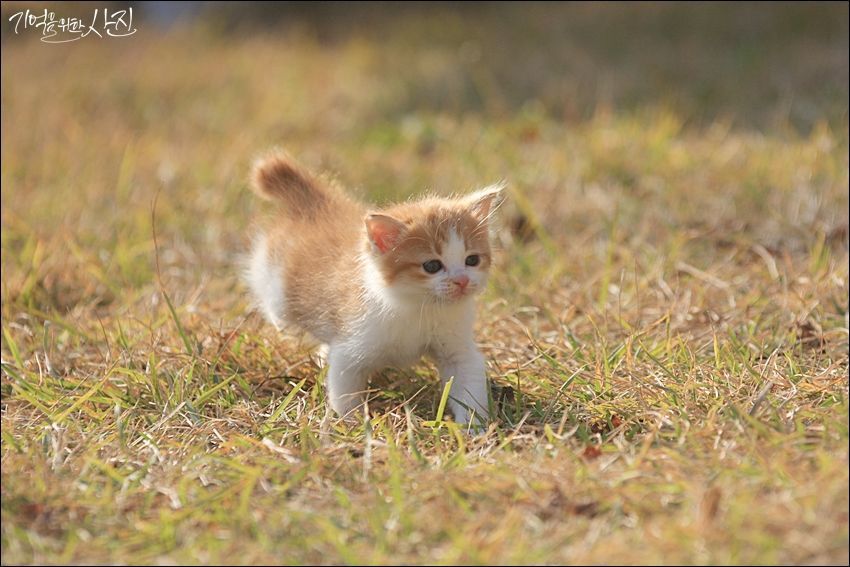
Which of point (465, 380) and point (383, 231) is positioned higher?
point (383, 231)

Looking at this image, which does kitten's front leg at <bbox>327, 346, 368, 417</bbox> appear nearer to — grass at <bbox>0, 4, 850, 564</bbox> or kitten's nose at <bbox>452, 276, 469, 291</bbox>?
grass at <bbox>0, 4, 850, 564</bbox>

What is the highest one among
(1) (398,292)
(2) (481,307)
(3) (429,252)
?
(3) (429,252)

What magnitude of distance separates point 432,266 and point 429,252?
5cm

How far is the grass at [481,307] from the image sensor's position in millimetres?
2412

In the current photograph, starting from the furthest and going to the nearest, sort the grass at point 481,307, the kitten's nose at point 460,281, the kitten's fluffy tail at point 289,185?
1. the kitten's fluffy tail at point 289,185
2. the kitten's nose at point 460,281
3. the grass at point 481,307

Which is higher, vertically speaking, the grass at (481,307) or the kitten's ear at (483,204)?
the kitten's ear at (483,204)

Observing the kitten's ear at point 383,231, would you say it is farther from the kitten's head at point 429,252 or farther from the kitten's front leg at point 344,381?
the kitten's front leg at point 344,381

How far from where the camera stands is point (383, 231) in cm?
311

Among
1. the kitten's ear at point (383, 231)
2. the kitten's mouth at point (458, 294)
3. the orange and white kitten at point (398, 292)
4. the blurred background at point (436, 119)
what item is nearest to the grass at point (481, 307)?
the blurred background at point (436, 119)

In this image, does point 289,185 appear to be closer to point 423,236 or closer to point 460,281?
point 423,236

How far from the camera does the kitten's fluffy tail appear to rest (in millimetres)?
3846

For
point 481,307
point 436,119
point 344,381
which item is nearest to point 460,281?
point 344,381

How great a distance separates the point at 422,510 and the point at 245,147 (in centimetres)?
385

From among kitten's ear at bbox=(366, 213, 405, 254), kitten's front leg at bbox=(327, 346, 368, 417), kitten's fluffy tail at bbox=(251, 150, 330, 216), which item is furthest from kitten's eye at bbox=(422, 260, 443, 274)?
kitten's fluffy tail at bbox=(251, 150, 330, 216)
